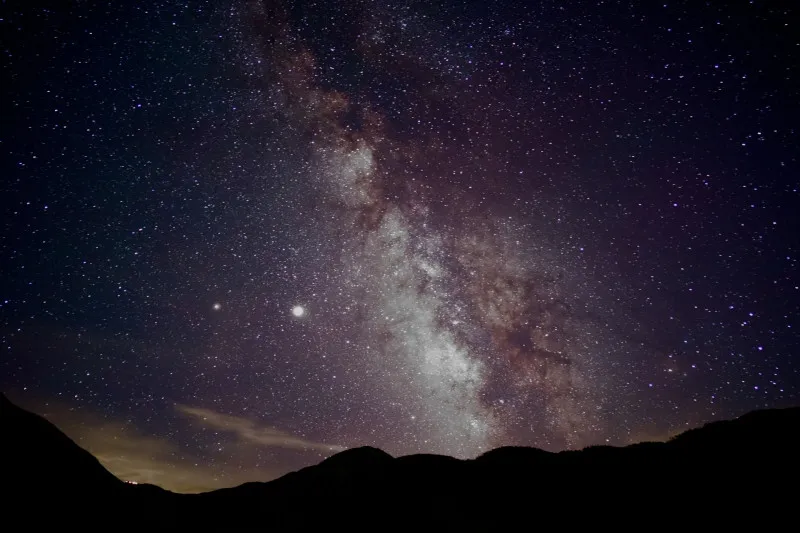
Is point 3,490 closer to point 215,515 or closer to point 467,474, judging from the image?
point 215,515

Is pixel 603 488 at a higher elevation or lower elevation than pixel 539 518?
higher

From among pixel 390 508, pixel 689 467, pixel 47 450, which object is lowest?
pixel 390 508

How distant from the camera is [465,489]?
1564cm

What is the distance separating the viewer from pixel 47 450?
1254 centimetres

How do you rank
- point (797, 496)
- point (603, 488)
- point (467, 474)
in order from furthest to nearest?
point (467, 474) → point (603, 488) → point (797, 496)

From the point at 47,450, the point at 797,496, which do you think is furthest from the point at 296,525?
the point at 797,496

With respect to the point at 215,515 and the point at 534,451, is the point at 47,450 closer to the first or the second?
the point at 215,515

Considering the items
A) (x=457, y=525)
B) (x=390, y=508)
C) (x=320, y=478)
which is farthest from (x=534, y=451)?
(x=320, y=478)

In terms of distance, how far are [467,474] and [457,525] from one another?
3532 mm

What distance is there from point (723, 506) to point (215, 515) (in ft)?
66.8

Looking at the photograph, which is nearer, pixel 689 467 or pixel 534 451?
pixel 689 467

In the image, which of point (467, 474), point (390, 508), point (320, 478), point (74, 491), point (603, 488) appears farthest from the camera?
point (320, 478)

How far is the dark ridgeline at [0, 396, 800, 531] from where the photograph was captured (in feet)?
35.1

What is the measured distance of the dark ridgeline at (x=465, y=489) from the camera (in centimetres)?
1069
